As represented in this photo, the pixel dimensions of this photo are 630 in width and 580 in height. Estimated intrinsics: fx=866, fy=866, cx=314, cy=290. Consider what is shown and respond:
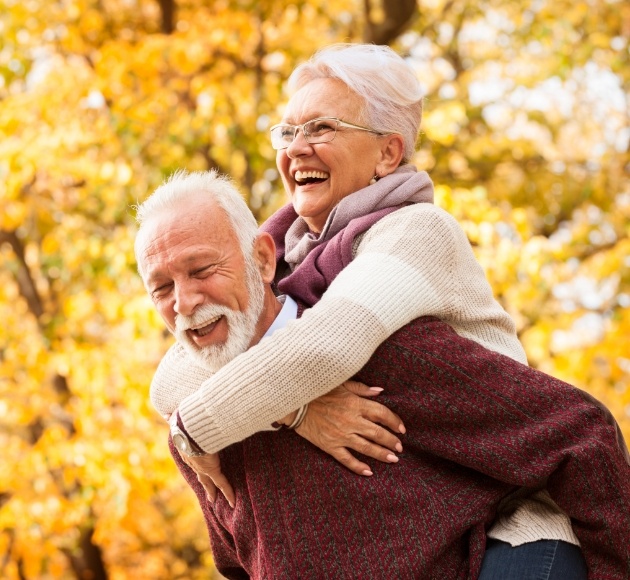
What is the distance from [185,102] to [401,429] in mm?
4399

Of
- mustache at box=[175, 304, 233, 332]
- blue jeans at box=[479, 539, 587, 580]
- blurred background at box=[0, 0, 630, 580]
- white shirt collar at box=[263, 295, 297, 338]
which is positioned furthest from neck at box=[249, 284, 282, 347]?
blurred background at box=[0, 0, 630, 580]

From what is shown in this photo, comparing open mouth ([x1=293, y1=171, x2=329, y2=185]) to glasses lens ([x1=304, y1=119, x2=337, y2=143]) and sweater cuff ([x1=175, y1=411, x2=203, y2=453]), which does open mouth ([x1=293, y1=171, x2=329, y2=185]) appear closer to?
glasses lens ([x1=304, y1=119, x2=337, y2=143])

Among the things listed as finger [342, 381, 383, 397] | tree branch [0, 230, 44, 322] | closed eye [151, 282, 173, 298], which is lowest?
tree branch [0, 230, 44, 322]

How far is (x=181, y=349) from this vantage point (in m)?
2.06

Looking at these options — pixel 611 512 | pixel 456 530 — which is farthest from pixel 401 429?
pixel 611 512

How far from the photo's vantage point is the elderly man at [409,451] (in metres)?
1.69

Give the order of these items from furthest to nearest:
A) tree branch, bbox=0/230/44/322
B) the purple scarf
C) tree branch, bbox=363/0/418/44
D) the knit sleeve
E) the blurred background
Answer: tree branch, bbox=0/230/44/322 → the blurred background → tree branch, bbox=363/0/418/44 → the purple scarf → the knit sleeve

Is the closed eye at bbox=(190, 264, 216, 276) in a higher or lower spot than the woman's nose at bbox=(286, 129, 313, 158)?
lower

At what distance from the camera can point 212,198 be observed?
5.91 ft

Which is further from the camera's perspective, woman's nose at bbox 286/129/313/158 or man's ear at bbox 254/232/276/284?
woman's nose at bbox 286/129/313/158

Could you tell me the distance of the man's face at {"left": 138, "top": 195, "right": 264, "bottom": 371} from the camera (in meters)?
1.74

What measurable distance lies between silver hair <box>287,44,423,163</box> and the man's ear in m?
0.37

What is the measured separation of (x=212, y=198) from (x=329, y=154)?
0.34m

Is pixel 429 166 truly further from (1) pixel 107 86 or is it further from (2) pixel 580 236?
(1) pixel 107 86
